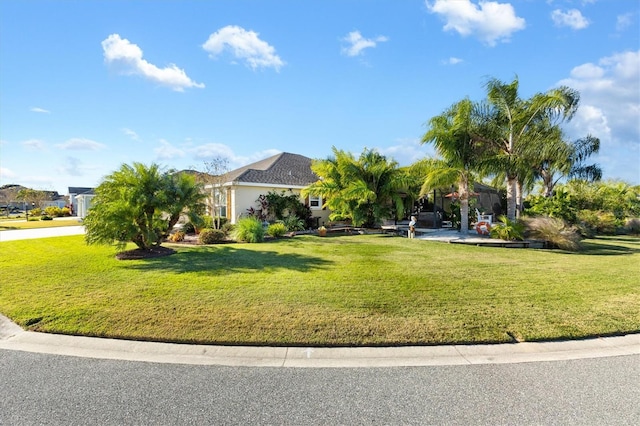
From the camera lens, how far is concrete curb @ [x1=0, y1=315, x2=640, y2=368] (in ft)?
11.7

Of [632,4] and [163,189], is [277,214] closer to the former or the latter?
[163,189]

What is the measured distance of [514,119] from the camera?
14.0m

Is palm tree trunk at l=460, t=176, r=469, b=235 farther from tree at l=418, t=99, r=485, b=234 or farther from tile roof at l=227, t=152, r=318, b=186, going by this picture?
tile roof at l=227, t=152, r=318, b=186

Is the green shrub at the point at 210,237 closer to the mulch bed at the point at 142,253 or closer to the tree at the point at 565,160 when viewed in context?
the mulch bed at the point at 142,253

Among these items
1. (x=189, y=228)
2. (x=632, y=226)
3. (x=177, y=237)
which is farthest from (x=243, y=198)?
(x=632, y=226)

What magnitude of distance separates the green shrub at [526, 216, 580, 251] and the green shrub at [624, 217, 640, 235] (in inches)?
407

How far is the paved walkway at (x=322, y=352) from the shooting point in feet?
11.7

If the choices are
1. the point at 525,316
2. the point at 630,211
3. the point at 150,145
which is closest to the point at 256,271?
the point at 525,316

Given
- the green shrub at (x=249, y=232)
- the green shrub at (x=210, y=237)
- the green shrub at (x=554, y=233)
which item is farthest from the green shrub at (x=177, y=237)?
the green shrub at (x=554, y=233)

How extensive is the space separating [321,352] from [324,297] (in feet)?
5.73

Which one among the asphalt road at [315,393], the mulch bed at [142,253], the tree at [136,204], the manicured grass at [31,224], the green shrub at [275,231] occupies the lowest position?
the asphalt road at [315,393]

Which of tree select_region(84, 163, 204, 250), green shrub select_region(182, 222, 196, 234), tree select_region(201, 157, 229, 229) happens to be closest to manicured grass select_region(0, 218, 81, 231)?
green shrub select_region(182, 222, 196, 234)

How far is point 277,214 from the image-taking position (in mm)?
18453

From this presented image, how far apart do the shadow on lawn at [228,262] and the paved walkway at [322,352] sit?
357 cm
